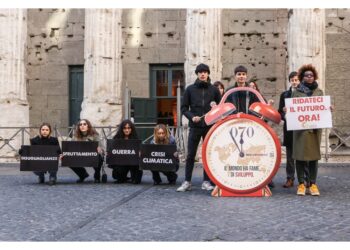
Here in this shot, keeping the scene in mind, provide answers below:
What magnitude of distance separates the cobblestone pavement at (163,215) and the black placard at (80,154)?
57cm

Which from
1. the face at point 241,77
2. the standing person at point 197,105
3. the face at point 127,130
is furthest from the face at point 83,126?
the face at point 241,77

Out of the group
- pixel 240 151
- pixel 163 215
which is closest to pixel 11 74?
pixel 240 151

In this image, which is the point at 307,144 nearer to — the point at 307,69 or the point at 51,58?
the point at 307,69

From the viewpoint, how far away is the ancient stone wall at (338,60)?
68.8ft

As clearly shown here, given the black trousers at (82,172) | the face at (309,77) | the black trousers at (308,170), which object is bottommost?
the black trousers at (82,172)

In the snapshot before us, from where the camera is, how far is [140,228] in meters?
6.08

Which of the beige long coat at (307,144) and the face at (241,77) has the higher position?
the face at (241,77)

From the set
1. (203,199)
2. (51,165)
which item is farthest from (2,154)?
(203,199)

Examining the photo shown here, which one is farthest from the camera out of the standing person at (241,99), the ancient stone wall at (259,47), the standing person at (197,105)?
the ancient stone wall at (259,47)

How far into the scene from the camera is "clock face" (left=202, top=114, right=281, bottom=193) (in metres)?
8.62

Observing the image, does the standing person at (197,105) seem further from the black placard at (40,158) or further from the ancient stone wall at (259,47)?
the ancient stone wall at (259,47)

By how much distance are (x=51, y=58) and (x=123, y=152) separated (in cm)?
1275

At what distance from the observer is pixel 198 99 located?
9.26 metres
